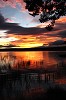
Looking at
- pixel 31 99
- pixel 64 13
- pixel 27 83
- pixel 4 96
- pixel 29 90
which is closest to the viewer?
pixel 31 99

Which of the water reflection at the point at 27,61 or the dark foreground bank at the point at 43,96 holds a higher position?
the water reflection at the point at 27,61

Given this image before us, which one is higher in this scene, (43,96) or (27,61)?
(27,61)

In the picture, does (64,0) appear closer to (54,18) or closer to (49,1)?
(49,1)

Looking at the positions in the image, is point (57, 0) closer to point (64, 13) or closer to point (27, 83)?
point (64, 13)

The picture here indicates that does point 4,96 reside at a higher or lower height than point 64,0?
lower

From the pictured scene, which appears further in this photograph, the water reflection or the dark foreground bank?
the water reflection

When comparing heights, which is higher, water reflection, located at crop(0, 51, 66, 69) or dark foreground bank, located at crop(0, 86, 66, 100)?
water reflection, located at crop(0, 51, 66, 69)

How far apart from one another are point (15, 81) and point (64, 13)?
9.23m

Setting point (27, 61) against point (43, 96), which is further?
point (27, 61)

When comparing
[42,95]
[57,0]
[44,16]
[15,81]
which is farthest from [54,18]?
[42,95]

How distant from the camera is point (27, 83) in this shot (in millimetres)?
17891

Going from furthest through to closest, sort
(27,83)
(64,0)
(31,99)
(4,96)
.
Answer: (64,0)
(27,83)
(4,96)
(31,99)

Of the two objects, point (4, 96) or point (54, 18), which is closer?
point (4, 96)

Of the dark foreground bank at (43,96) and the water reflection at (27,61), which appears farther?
the water reflection at (27,61)
